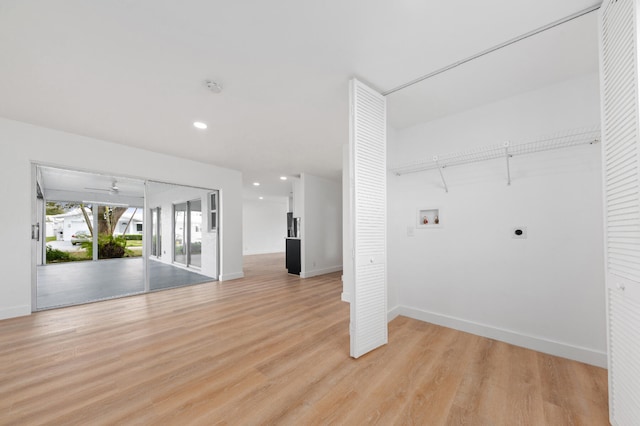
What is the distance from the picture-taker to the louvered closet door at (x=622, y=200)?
1207 millimetres

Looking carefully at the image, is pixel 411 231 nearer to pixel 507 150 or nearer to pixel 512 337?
pixel 507 150

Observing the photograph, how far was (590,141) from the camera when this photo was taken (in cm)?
214

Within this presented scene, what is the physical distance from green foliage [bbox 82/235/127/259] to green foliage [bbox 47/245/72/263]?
0.54 meters

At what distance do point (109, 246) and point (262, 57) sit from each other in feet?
33.1

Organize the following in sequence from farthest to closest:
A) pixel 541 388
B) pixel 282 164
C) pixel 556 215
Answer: pixel 282 164 → pixel 556 215 → pixel 541 388

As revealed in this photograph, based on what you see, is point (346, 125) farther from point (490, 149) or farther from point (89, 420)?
point (89, 420)

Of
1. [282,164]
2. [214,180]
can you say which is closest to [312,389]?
[282,164]

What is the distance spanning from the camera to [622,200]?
4.31ft

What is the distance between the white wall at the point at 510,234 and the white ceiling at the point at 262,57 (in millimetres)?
314

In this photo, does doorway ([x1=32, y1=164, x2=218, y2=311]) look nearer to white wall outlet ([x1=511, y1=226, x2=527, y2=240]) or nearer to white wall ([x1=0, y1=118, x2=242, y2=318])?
white wall ([x1=0, y1=118, x2=242, y2=318])

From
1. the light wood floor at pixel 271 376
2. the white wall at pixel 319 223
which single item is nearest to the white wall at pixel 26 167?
the light wood floor at pixel 271 376

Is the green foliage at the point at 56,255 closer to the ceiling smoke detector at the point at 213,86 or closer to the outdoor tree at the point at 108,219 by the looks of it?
the outdoor tree at the point at 108,219

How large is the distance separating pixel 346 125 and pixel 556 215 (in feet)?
8.27

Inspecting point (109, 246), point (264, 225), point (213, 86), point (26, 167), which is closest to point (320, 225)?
point (213, 86)
